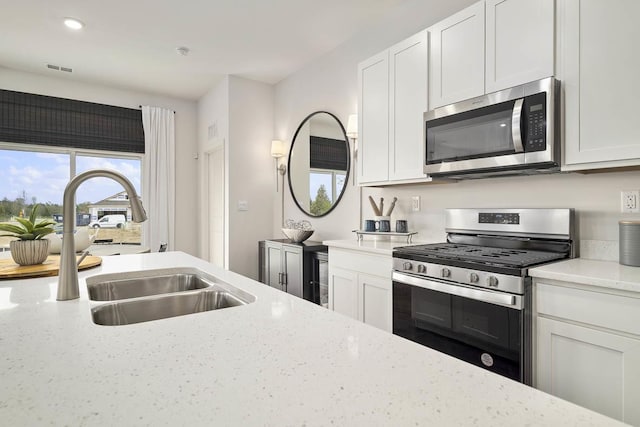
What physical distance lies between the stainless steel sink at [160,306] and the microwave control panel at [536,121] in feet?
5.08

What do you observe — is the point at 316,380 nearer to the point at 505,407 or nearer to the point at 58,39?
the point at 505,407

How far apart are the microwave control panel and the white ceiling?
1663 millimetres

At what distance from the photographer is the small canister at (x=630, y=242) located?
1.50 m

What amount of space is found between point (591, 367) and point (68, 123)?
5.55 m

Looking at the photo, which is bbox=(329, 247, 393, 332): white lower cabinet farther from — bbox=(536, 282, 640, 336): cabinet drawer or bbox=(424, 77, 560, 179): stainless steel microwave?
bbox=(536, 282, 640, 336): cabinet drawer

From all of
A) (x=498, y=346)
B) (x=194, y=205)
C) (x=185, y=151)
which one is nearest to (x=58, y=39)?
(x=185, y=151)

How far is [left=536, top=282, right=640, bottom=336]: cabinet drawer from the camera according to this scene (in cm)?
123

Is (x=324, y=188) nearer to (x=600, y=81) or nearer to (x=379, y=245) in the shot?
(x=379, y=245)

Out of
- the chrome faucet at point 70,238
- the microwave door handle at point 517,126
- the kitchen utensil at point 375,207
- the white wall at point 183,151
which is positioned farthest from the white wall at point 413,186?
the chrome faucet at point 70,238

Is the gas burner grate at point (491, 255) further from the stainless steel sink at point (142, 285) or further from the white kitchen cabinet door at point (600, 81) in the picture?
the stainless steel sink at point (142, 285)

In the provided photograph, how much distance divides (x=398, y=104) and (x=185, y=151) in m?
3.86

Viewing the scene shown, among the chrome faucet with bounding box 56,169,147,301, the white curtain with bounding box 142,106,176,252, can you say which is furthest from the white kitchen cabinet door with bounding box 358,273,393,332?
the white curtain with bounding box 142,106,176,252

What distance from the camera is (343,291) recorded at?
262 cm

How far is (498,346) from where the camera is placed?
5.05 feet
